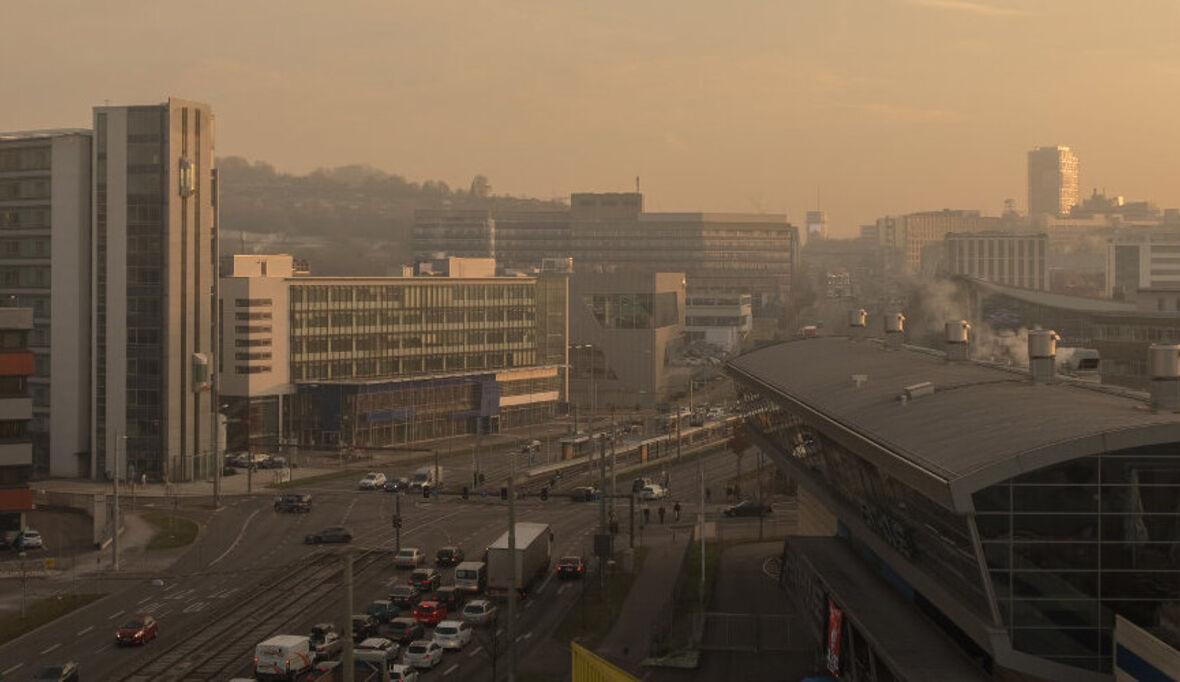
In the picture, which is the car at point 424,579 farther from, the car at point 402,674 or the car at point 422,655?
the car at point 402,674

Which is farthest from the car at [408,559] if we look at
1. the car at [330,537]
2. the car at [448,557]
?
the car at [330,537]

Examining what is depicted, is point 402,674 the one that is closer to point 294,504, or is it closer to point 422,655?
point 422,655

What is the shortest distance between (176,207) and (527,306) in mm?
36108

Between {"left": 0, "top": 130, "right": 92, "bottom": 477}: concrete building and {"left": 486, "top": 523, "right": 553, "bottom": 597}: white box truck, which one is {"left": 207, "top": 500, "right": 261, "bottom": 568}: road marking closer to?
{"left": 486, "top": 523, "right": 553, "bottom": 597}: white box truck

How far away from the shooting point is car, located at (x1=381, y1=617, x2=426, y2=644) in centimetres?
3866

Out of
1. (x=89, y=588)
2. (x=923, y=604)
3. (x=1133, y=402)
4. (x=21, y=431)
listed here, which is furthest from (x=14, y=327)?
(x=1133, y=402)

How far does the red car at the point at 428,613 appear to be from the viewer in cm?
4097

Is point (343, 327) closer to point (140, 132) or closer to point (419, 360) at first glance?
point (419, 360)

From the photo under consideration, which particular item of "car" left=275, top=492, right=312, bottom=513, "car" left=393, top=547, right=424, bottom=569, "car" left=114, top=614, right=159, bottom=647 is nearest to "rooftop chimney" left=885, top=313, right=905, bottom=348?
"car" left=393, top=547, right=424, bottom=569

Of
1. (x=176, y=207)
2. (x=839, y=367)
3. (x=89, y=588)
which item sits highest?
(x=176, y=207)

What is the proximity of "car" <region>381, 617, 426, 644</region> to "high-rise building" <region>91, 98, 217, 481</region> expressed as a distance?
36127mm

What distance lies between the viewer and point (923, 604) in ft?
97.9

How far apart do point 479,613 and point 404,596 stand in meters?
3.07

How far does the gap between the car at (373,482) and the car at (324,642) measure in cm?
3147
